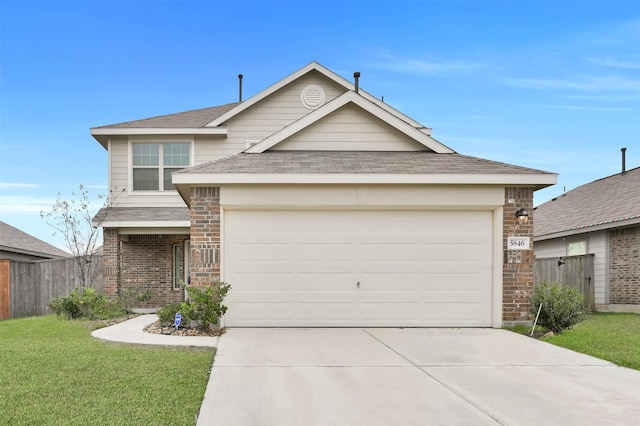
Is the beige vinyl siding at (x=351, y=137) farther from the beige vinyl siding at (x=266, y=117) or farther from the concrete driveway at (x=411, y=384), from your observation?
the concrete driveway at (x=411, y=384)

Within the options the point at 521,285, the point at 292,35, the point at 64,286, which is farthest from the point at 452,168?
the point at 64,286

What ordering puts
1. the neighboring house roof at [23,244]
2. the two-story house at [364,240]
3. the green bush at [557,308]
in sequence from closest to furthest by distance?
the green bush at [557,308], the two-story house at [364,240], the neighboring house roof at [23,244]

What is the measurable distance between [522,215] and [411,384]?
5563 mm

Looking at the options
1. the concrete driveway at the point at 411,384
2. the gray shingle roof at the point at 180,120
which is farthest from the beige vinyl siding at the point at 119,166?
the concrete driveway at the point at 411,384

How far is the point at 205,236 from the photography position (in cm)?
1023

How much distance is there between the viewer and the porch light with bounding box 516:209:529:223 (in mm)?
10383

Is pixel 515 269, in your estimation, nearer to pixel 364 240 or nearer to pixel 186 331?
pixel 364 240

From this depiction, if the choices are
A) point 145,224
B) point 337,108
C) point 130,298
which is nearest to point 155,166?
point 145,224

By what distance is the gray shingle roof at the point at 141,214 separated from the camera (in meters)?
15.3

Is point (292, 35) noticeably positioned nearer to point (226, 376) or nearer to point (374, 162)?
point (374, 162)

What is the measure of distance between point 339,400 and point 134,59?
45.8 feet

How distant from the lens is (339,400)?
17.9 ft

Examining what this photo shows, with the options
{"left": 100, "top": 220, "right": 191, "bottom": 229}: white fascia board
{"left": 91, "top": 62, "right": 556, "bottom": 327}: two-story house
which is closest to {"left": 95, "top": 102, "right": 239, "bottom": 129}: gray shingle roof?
{"left": 100, "top": 220, "right": 191, "bottom": 229}: white fascia board

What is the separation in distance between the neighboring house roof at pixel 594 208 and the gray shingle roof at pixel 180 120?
13555mm
